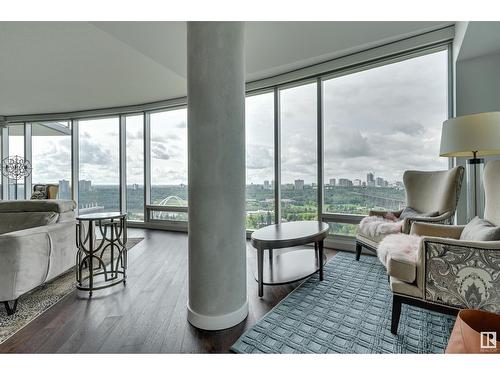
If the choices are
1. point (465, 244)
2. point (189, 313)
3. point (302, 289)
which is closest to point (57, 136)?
point (189, 313)

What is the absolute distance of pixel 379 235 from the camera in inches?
96.5

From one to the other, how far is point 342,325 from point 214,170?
1.38m

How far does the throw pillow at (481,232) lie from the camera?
4.57ft

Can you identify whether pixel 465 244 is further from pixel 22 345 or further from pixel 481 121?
pixel 22 345

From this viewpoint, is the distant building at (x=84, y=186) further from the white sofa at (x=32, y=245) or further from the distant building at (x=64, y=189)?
the white sofa at (x=32, y=245)

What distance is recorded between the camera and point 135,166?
5.52 meters

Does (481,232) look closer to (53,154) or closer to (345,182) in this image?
(345,182)

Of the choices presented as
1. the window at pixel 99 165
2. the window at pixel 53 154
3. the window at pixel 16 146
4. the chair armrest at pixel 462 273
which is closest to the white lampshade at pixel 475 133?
the chair armrest at pixel 462 273

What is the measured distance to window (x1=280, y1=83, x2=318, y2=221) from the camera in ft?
12.4

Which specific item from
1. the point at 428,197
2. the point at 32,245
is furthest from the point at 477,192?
the point at 32,245

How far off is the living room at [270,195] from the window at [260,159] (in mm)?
27

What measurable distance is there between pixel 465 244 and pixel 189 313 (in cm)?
178

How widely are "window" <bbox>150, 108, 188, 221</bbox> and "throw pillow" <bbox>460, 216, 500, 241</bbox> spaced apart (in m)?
4.43

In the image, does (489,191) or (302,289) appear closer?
(489,191)
